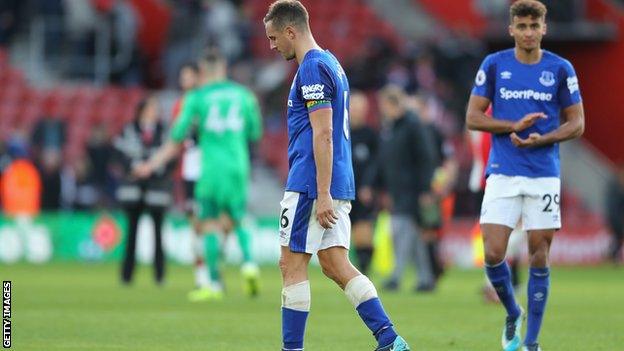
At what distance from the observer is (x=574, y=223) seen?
3128 cm

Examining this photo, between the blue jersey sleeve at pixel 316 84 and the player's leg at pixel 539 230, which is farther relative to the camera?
the player's leg at pixel 539 230

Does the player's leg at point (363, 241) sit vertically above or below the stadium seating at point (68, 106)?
below

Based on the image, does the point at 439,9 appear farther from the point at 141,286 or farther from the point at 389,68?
the point at 141,286

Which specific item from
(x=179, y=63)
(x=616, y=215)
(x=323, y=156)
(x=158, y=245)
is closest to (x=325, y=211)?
(x=323, y=156)

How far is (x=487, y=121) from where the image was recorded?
35.3 feet

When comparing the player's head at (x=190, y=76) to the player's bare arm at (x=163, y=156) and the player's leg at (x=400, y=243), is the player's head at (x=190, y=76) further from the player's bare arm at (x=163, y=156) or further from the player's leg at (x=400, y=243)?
the player's leg at (x=400, y=243)

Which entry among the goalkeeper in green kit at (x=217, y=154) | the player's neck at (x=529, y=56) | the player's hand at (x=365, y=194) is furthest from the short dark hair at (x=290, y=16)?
the player's hand at (x=365, y=194)

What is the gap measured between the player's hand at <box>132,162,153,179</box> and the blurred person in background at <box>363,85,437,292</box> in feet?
10.6

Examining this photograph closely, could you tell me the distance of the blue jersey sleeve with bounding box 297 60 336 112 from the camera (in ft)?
29.9

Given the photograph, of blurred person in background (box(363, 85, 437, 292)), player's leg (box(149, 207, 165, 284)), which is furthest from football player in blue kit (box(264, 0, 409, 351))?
player's leg (box(149, 207, 165, 284))

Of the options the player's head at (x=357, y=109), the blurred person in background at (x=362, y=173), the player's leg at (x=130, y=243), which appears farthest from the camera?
the blurred person in background at (x=362, y=173)

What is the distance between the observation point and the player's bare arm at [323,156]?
29.8ft

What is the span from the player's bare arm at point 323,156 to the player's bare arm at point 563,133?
6.50ft

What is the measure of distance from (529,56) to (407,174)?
8.60 meters
